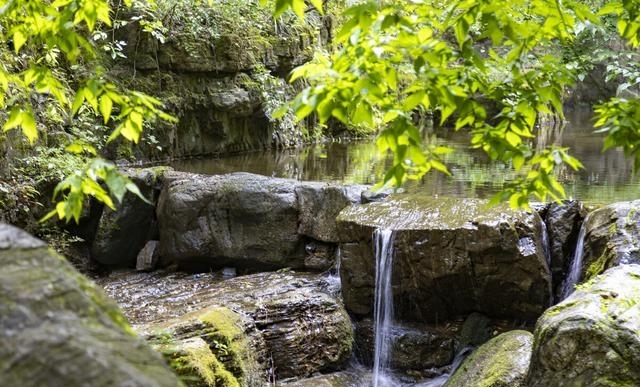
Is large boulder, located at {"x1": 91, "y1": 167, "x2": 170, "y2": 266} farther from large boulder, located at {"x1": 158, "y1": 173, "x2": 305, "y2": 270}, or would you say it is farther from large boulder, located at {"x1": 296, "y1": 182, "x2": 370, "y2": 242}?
large boulder, located at {"x1": 296, "y1": 182, "x2": 370, "y2": 242}

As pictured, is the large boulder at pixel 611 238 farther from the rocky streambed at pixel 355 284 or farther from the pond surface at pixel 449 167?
the pond surface at pixel 449 167

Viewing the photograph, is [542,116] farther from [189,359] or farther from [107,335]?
[107,335]

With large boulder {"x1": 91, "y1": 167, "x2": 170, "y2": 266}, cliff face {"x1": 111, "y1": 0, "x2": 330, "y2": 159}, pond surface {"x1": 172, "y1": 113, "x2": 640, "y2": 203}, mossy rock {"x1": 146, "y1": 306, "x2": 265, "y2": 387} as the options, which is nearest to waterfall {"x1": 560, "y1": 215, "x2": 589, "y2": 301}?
pond surface {"x1": 172, "y1": 113, "x2": 640, "y2": 203}

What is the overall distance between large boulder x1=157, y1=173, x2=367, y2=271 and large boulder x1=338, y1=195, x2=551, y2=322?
46.8 inches

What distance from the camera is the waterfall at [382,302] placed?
6785 mm

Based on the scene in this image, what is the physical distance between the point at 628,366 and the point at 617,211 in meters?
2.94

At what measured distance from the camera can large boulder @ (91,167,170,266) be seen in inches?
349

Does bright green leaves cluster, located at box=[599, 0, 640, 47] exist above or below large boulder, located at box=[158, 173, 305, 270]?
above

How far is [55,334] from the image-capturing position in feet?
3.88

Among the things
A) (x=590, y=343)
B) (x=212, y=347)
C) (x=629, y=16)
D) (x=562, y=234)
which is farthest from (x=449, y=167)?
(x=629, y=16)

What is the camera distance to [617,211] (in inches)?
239

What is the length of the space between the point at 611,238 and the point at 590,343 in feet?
8.50

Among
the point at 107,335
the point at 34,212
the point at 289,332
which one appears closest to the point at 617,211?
the point at 289,332

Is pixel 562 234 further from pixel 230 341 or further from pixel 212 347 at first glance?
pixel 212 347
